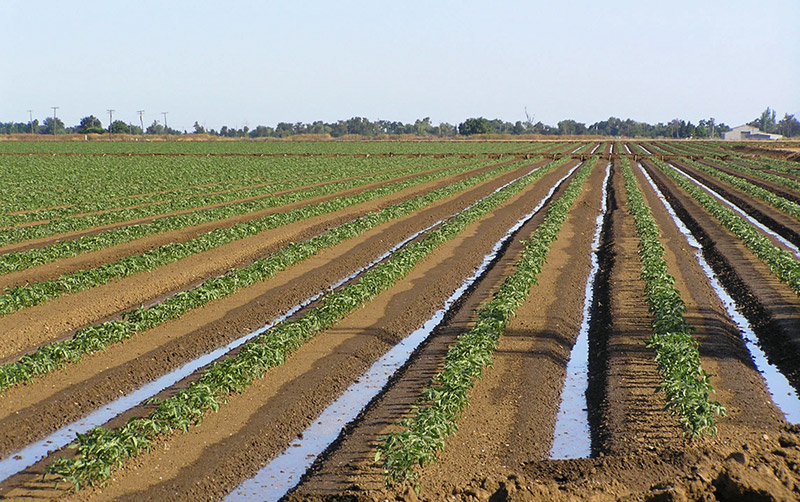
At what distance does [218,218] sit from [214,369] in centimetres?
1956

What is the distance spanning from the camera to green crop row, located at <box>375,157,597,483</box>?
330 inches

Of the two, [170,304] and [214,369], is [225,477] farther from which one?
[170,304]

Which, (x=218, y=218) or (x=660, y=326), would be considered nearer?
(x=660, y=326)

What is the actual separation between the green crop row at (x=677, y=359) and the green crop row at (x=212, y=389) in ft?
18.0

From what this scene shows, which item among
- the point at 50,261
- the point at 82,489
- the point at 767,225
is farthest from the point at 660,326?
the point at 767,225

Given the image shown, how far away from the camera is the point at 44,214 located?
30312mm

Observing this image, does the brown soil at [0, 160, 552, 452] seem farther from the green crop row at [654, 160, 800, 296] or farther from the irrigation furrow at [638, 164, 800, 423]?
the green crop row at [654, 160, 800, 296]

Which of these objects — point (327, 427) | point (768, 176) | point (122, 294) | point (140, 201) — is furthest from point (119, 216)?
point (768, 176)

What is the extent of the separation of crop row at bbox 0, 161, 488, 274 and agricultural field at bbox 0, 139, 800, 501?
15cm

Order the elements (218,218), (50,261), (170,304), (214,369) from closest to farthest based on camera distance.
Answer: (214,369) → (170,304) → (50,261) → (218,218)

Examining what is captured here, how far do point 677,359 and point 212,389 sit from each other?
6404 millimetres

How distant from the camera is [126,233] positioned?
81.0 feet

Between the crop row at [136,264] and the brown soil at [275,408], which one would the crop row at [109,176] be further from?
the brown soil at [275,408]

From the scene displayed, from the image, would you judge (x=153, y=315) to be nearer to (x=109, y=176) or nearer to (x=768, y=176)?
(x=109, y=176)
